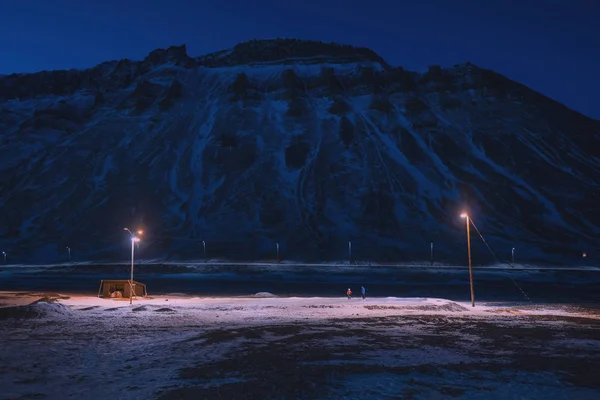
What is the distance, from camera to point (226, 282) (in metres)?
89.9

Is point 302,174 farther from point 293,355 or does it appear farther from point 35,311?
point 293,355

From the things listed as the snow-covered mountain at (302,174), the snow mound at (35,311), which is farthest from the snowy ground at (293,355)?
the snow-covered mountain at (302,174)

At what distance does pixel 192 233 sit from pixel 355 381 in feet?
389

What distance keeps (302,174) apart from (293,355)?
13336cm

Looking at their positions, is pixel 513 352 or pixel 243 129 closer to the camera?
pixel 513 352

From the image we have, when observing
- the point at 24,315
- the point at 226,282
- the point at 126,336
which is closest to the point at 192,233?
the point at 226,282

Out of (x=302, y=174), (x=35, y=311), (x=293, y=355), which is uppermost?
(x=302, y=174)

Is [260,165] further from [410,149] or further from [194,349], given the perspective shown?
[194,349]

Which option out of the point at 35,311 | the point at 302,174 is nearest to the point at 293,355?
the point at 35,311

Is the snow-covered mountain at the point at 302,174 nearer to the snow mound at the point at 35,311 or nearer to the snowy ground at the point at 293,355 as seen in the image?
the snow mound at the point at 35,311

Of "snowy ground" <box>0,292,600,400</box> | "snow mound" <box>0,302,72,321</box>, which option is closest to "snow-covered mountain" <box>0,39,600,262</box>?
"snow mound" <box>0,302,72,321</box>

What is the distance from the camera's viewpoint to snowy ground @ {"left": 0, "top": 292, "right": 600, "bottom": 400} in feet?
52.5

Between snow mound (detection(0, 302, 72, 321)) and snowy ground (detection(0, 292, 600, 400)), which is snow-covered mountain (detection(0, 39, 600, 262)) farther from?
snowy ground (detection(0, 292, 600, 400))

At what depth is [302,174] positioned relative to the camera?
507ft
